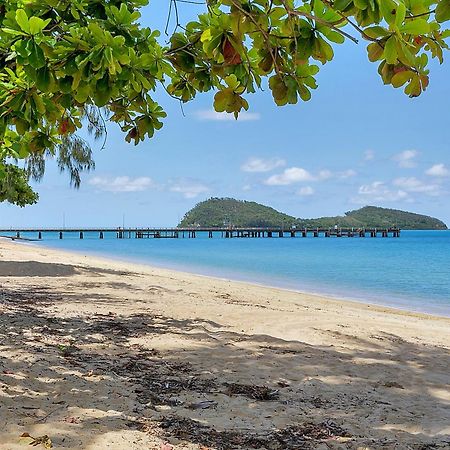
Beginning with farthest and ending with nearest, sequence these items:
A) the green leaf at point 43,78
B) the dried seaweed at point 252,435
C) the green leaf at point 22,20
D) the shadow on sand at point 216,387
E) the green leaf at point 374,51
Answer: the shadow on sand at point 216,387 → the dried seaweed at point 252,435 → the green leaf at point 43,78 → the green leaf at point 22,20 → the green leaf at point 374,51

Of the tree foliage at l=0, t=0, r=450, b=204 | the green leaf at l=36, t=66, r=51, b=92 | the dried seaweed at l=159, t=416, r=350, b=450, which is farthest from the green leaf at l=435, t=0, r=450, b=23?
the dried seaweed at l=159, t=416, r=350, b=450

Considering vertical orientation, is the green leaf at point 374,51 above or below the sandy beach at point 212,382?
above

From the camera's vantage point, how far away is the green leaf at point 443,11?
1.60 m

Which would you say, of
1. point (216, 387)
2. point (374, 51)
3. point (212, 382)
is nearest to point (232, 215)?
point (212, 382)

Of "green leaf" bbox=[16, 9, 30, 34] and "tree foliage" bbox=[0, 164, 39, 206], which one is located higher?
"tree foliage" bbox=[0, 164, 39, 206]

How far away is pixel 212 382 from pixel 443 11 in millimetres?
3416

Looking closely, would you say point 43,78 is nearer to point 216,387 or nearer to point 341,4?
point 341,4

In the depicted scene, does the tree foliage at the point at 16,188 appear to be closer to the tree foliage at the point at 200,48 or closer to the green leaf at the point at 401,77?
the tree foliage at the point at 200,48

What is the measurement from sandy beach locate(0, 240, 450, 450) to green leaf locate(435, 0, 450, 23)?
245 centimetres

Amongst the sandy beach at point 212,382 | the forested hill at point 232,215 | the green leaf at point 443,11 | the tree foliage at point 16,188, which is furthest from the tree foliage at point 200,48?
the forested hill at point 232,215

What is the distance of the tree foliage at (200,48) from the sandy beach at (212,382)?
1.85 m

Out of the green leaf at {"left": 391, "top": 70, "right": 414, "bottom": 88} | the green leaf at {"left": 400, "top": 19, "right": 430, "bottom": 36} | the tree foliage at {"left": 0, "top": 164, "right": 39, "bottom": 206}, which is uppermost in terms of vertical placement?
the tree foliage at {"left": 0, "top": 164, "right": 39, "bottom": 206}

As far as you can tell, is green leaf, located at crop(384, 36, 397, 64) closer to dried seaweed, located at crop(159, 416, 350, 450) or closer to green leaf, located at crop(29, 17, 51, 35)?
green leaf, located at crop(29, 17, 51, 35)

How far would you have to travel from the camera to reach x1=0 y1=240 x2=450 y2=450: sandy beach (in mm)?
3176
